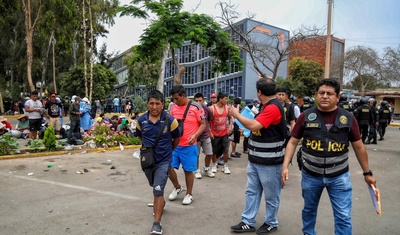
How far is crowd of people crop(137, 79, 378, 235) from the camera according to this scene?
287cm

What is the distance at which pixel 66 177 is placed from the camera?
6.16 meters

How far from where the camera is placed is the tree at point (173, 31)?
9336 mm

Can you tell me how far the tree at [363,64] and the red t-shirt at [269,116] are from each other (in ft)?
120

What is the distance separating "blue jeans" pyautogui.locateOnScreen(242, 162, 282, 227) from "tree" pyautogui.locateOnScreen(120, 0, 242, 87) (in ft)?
21.3

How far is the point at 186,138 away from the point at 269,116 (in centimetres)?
164

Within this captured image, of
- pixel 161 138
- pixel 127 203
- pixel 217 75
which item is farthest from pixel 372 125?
pixel 217 75

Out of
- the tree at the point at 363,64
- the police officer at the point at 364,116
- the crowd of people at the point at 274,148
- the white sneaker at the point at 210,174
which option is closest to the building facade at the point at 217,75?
the tree at the point at 363,64

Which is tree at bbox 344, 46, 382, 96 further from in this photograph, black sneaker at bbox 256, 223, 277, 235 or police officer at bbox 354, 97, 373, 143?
black sneaker at bbox 256, 223, 277, 235

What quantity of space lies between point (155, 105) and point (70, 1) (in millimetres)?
21145

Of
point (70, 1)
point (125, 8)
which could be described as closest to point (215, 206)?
point (125, 8)

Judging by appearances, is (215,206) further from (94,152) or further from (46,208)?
(94,152)

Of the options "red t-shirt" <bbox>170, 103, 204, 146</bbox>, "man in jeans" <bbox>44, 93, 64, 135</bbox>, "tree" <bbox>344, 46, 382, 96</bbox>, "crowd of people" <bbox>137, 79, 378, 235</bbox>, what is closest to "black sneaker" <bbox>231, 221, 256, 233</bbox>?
"crowd of people" <bbox>137, 79, 378, 235</bbox>

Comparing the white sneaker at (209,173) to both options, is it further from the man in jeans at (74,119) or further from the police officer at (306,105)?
the man in jeans at (74,119)

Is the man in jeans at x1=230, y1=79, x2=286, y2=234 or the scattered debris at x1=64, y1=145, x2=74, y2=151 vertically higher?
the man in jeans at x1=230, y1=79, x2=286, y2=234
